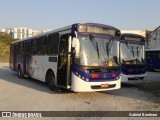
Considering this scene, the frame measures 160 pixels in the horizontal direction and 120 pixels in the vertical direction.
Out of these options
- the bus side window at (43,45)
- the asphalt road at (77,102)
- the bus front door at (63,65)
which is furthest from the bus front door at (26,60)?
the bus front door at (63,65)

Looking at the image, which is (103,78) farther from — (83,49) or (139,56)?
(139,56)

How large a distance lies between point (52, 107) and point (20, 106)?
1106 mm

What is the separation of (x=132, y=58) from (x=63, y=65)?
15.6 ft

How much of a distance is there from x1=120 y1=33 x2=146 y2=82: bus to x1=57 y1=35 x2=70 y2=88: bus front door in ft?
12.8

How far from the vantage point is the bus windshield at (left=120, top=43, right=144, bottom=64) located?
1315cm

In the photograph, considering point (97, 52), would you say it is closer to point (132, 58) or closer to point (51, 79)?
point (51, 79)

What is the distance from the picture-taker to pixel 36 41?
14281 mm

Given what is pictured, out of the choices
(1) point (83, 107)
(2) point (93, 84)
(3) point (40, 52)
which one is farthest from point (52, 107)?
(3) point (40, 52)

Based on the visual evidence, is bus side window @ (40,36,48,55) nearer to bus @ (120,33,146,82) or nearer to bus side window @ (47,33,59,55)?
bus side window @ (47,33,59,55)

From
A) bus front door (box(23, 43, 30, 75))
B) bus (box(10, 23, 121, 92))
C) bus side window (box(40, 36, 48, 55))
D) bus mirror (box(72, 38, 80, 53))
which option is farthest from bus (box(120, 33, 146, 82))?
bus front door (box(23, 43, 30, 75))

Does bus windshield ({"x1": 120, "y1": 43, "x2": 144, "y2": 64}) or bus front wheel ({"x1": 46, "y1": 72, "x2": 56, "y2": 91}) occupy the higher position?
bus windshield ({"x1": 120, "y1": 43, "x2": 144, "y2": 64})

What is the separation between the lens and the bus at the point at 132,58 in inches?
513

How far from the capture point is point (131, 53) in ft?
44.0

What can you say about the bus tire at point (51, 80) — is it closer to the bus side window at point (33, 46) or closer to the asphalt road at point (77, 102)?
the asphalt road at point (77, 102)
